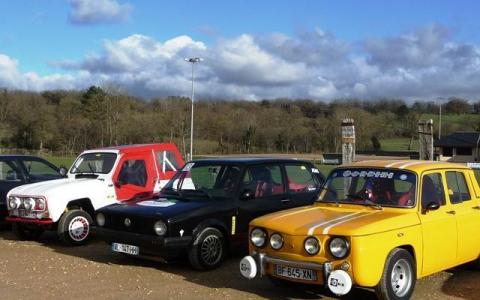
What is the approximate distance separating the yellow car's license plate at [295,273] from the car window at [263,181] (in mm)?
2702

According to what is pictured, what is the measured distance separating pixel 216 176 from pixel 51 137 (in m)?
87.4

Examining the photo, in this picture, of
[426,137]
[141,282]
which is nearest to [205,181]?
[141,282]

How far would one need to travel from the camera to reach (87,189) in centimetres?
1060

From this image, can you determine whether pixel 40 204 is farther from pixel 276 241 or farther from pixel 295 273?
pixel 295 273

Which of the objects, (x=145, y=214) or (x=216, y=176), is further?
(x=216, y=176)

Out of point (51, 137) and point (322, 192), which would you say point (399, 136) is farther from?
point (322, 192)

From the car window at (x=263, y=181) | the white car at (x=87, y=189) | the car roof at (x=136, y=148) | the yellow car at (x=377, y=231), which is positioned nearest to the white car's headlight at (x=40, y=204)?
the white car at (x=87, y=189)

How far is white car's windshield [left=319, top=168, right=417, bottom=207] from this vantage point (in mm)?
6936

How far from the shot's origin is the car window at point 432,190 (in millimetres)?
6941

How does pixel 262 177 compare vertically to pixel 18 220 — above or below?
above

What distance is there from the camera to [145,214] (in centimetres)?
816

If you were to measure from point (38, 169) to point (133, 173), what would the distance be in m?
2.86

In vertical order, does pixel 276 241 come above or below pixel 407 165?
below

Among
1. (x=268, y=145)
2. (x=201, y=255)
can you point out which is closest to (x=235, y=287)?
(x=201, y=255)
